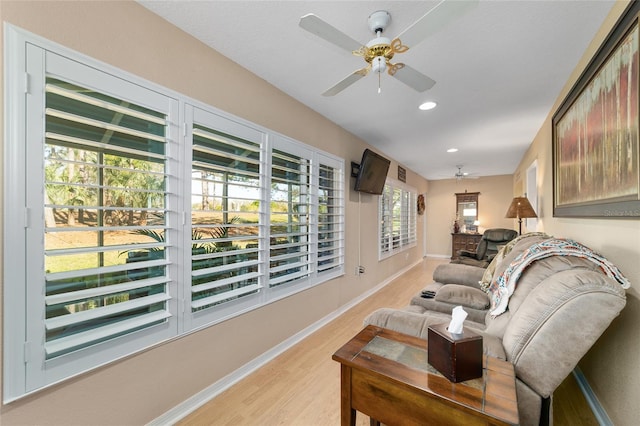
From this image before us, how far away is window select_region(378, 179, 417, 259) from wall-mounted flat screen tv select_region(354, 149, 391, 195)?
2.05ft

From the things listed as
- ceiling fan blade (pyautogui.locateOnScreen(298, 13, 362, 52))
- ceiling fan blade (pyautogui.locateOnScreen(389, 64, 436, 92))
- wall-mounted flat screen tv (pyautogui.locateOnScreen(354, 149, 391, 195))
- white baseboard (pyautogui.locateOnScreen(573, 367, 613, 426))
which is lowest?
white baseboard (pyautogui.locateOnScreen(573, 367, 613, 426))

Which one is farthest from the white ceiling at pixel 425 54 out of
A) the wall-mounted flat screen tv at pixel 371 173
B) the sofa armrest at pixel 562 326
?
the sofa armrest at pixel 562 326

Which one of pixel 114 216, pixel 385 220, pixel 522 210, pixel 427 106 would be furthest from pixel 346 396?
pixel 385 220

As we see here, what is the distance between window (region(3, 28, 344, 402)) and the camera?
1.09 metres

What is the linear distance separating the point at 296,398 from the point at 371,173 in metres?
2.73

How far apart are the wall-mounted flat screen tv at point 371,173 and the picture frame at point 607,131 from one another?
6.24 feet

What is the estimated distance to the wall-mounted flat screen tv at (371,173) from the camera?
11.3 ft

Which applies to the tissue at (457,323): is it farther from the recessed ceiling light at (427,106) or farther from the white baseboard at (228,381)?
the recessed ceiling light at (427,106)

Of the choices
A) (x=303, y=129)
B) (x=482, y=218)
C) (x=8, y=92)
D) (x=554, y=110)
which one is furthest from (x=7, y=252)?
(x=482, y=218)

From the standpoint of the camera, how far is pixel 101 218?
133cm

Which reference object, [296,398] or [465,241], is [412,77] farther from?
[465,241]

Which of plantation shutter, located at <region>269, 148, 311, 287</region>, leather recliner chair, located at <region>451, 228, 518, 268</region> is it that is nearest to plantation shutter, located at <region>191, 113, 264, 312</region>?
plantation shutter, located at <region>269, 148, 311, 287</region>

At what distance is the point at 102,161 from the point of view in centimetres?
133

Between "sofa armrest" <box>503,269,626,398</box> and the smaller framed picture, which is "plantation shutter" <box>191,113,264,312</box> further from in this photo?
the smaller framed picture
